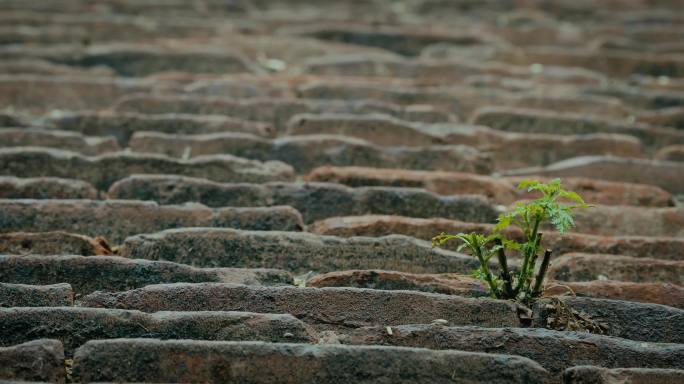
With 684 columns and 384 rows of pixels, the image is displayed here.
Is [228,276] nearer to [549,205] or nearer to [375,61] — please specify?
[549,205]

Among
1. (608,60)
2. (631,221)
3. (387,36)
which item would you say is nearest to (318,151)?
(631,221)

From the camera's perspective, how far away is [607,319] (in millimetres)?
2723

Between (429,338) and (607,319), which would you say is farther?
(607,319)

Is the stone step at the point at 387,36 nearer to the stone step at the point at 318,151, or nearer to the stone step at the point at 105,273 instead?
the stone step at the point at 318,151

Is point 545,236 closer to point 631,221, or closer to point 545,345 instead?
point 631,221

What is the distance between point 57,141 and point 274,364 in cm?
206

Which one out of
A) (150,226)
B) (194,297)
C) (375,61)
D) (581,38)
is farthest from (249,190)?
(581,38)

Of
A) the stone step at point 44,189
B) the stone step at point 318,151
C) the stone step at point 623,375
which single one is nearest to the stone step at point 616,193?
the stone step at point 318,151

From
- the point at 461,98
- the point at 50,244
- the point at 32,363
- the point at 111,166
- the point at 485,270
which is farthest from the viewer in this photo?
the point at 461,98

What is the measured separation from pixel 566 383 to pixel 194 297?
96 centimetres

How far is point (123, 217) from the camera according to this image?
10.9ft

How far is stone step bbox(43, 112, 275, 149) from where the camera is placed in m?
4.28

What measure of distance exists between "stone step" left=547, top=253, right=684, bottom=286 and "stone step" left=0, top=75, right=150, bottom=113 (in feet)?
8.08

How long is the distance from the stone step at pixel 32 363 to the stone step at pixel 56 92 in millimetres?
2457
